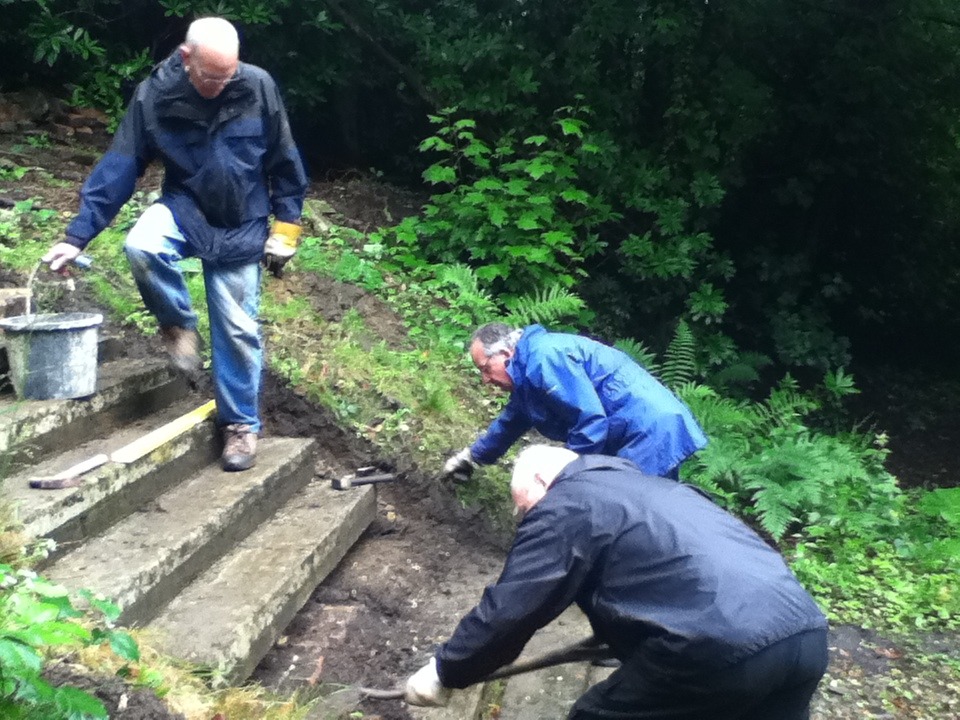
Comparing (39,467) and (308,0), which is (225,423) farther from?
(308,0)

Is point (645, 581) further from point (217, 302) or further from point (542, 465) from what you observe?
point (217, 302)

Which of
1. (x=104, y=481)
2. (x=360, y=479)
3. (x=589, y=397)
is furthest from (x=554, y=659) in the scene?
(x=104, y=481)

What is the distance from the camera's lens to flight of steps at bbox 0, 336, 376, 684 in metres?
3.09

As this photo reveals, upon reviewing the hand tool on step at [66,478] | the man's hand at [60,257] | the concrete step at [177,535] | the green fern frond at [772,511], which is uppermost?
the man's hand at [60,257]

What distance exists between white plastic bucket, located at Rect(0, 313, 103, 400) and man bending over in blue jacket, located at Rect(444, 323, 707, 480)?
1724 millimetres

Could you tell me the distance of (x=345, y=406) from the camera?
17.0 feet

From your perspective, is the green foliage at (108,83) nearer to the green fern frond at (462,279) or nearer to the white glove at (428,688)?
the green fern frond at (462,279)

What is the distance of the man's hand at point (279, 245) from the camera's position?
13.1 ft

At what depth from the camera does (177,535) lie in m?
3.41

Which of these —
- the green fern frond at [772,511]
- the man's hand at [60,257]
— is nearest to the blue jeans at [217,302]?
the man's hand at [60,257]

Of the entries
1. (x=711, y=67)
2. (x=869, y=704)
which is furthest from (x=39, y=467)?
(x=711, y=67)

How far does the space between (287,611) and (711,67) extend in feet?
26.5

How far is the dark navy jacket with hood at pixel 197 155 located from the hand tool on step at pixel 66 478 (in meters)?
0.99

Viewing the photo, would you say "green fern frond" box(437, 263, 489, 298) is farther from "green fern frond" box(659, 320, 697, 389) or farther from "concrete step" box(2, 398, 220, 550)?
"concrete step" box(2, 398, 220, 550)
